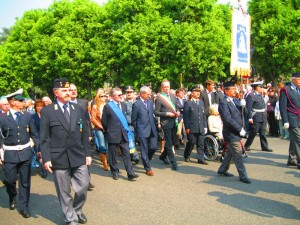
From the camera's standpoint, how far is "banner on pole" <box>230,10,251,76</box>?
921cm

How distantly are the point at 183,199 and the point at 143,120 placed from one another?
2563mm

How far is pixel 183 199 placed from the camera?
6.23m

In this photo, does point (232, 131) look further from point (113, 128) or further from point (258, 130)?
point (258, 130)

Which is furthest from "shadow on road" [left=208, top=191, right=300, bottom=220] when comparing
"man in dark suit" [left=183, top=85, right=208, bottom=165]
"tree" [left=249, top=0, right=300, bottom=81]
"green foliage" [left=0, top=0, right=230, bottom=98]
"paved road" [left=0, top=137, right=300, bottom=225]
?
"tree" [left=249, top=0, right=300, bottom=81]

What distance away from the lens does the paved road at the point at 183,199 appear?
17.5 ft

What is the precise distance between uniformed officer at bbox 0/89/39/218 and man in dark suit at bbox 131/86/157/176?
273cm

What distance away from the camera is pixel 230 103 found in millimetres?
7516

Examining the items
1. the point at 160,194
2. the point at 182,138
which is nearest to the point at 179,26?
the point at 182,138

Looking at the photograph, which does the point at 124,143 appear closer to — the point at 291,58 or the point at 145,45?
the point at 145,45

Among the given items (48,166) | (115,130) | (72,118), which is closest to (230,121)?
(115,130)

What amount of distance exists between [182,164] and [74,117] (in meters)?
4.65

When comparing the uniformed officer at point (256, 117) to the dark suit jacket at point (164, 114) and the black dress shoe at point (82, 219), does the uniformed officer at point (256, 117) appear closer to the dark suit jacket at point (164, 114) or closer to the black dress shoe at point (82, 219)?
the dark suit jacket at point (164, 114)

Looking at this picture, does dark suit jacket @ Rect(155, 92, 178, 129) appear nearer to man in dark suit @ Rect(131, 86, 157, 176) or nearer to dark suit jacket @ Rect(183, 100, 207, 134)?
man in dark suit @ Rect(131, 86, 157, 176)

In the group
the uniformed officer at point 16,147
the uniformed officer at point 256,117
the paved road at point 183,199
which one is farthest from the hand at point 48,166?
the uniformed officer at point 256,117
